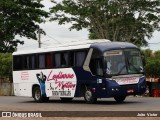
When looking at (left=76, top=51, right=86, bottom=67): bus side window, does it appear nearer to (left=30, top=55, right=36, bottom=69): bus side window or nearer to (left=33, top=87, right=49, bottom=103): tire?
(left=30, top=55, right=36, bottom=69): bus side window

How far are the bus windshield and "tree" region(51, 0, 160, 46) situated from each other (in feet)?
90.8

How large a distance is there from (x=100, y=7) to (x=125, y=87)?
100 feet

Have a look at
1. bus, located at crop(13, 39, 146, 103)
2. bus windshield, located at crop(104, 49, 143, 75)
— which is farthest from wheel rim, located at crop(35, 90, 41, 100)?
bus windshield, located at crop(104, 49, 143, 75)

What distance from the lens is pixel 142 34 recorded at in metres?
58.6

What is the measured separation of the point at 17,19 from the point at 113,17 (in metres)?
13.7

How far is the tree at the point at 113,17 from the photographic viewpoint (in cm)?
5519

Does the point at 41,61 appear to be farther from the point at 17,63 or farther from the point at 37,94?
the point at 17,63

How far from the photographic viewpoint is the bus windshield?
84.8 feet

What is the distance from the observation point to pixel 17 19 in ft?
213

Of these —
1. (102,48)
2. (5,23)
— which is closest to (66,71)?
(102,48)

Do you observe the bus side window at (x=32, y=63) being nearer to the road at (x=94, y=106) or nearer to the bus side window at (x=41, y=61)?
the bus side window at (x=41, y=61)

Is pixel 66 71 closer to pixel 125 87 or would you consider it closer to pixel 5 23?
pixel 125 87

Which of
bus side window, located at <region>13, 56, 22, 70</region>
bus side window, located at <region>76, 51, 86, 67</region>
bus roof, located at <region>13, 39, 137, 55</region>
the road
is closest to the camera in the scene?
the road

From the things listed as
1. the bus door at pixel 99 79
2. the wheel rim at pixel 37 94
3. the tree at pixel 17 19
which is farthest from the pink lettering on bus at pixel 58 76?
the tree at pixel 17 19
